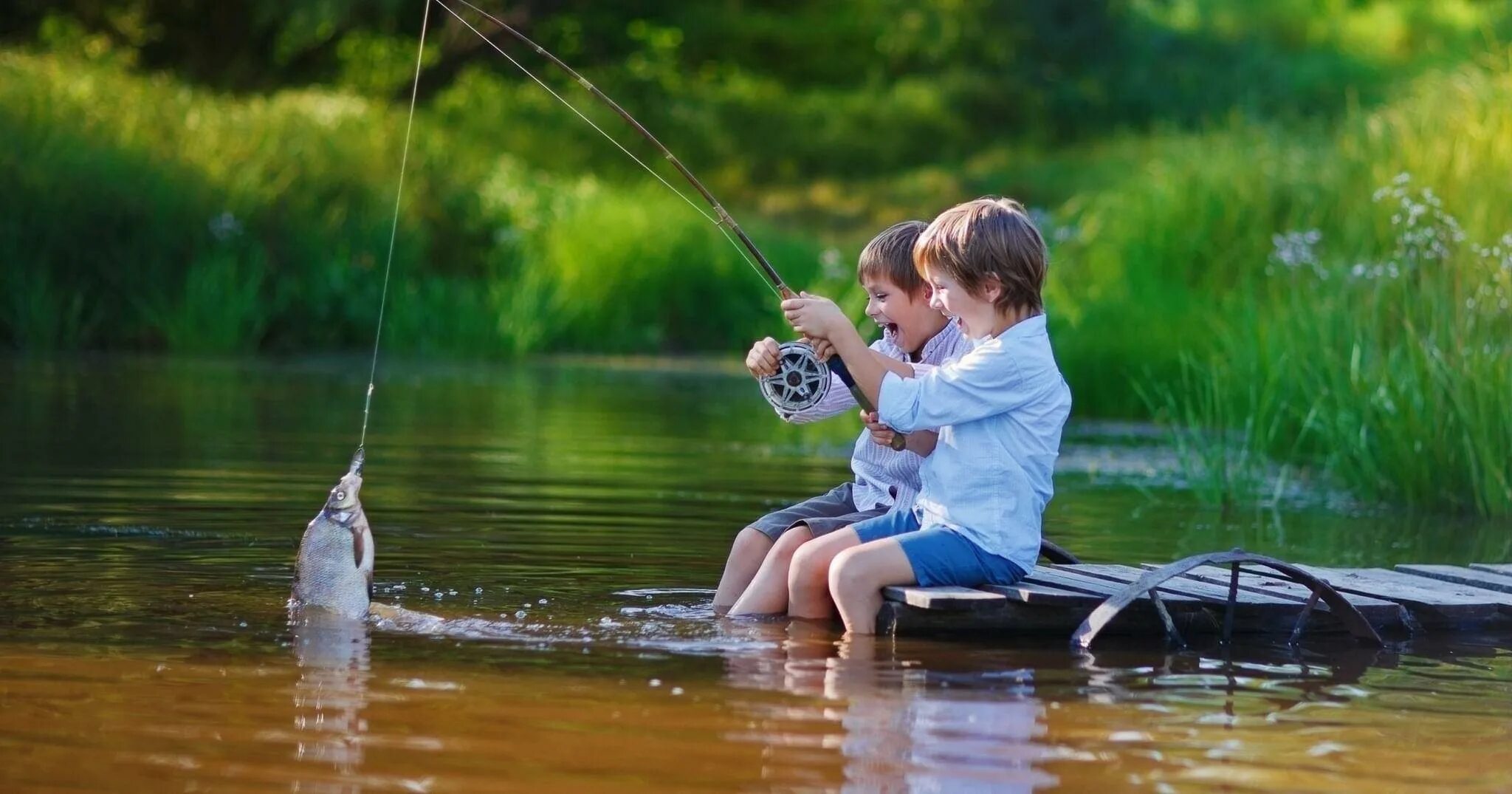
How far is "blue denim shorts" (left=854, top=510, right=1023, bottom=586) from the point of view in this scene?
5211mm

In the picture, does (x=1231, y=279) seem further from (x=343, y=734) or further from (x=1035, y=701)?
(x=343, y=734)

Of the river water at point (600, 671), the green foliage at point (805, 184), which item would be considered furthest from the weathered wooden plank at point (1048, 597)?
the green foliage at point (805, 184)

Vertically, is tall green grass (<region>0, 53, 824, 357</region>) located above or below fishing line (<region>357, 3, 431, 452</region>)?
above

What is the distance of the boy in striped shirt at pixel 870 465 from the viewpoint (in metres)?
5.51

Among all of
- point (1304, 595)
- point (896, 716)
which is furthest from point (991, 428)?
point (896, 716)

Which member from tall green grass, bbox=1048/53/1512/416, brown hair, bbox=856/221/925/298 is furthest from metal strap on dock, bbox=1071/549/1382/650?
tall green grass, bbox=1048/53/1512/416

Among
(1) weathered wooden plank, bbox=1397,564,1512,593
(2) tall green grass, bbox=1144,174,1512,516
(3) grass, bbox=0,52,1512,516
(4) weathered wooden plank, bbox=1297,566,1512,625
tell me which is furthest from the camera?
(3) grass, bbox=0,52,1512,516

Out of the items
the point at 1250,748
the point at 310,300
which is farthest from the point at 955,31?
the point at 1250,748

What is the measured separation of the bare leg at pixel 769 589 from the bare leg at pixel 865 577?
0.82 feet

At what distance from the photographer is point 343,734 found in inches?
152

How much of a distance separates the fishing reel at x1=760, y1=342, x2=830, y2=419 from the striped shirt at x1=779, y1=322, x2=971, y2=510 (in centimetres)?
13

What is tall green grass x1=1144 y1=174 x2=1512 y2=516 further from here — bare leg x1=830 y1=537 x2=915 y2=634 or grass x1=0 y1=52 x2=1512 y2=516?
bare leg x1=830 y1=537 x2=915 y2=634

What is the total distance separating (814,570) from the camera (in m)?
5.39

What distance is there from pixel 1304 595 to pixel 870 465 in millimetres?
1160
